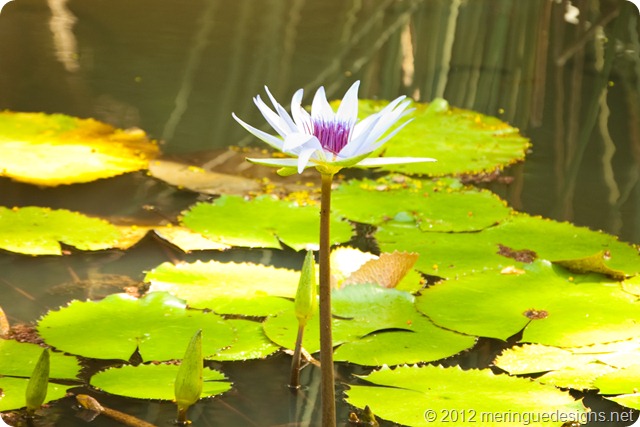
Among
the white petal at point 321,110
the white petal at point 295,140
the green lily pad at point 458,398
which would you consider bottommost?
the green lily pad at point 458,398

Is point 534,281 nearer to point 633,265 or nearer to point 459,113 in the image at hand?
point 633,265

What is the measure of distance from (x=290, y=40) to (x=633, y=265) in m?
2.23

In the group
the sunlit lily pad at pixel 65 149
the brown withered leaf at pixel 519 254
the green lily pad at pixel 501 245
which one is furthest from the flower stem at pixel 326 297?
the sunlit lily pad at pixel 65 149

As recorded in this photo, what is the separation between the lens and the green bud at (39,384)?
49.4 inches

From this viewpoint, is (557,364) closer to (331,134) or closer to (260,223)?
(331,134)

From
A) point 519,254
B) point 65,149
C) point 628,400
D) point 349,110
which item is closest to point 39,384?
point 349,110

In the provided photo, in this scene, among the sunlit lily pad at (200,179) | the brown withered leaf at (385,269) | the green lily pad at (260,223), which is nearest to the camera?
the brown withered leaf at (385,269)

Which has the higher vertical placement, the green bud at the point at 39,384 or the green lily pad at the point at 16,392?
the green bud at the point at 39,384

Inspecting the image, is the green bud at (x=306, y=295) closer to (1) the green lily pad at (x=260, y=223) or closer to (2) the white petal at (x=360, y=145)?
(2) the white petal at (x=360, y=145)

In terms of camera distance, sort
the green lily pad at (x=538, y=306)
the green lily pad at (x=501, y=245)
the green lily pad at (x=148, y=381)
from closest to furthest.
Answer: the green lily pad at (x=148, y=381), the green lily pad at (x=538, y=306), the green lily pad at (x=501, y=245)

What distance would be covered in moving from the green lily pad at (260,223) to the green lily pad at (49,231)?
0.65ft

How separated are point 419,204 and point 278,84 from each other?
1.11 m

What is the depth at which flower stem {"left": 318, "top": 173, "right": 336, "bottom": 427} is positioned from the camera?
1071mm

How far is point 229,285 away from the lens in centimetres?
177
